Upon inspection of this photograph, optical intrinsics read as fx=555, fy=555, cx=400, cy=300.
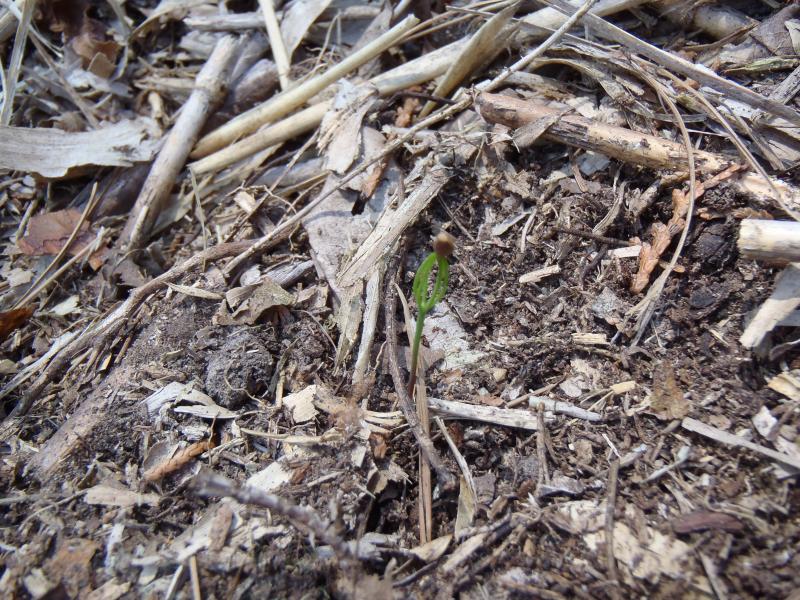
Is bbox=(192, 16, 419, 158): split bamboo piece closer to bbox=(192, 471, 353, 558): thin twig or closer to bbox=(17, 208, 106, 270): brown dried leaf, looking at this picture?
bbox=(17, 208, 106, 270): brown dried leaf

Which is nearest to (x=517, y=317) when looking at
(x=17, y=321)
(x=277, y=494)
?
(x=277, y=494)

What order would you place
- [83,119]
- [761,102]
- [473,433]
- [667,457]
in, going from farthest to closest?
[83,119] < [761,102] < [473,433] < [667,457]

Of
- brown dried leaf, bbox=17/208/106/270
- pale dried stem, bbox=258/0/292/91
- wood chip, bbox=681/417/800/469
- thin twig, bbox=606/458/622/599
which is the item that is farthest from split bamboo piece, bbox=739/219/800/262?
brown dried leaf, bbox=17/208/106/270

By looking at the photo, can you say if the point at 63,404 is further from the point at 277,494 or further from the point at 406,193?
the point at 406,193

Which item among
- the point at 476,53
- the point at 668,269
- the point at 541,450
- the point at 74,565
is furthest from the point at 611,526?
the point at 476,53

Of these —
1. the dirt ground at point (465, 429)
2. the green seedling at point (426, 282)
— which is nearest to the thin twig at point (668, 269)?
the dirt ground at point (465, 429)

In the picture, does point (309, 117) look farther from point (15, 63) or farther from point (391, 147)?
point (15, 63)
